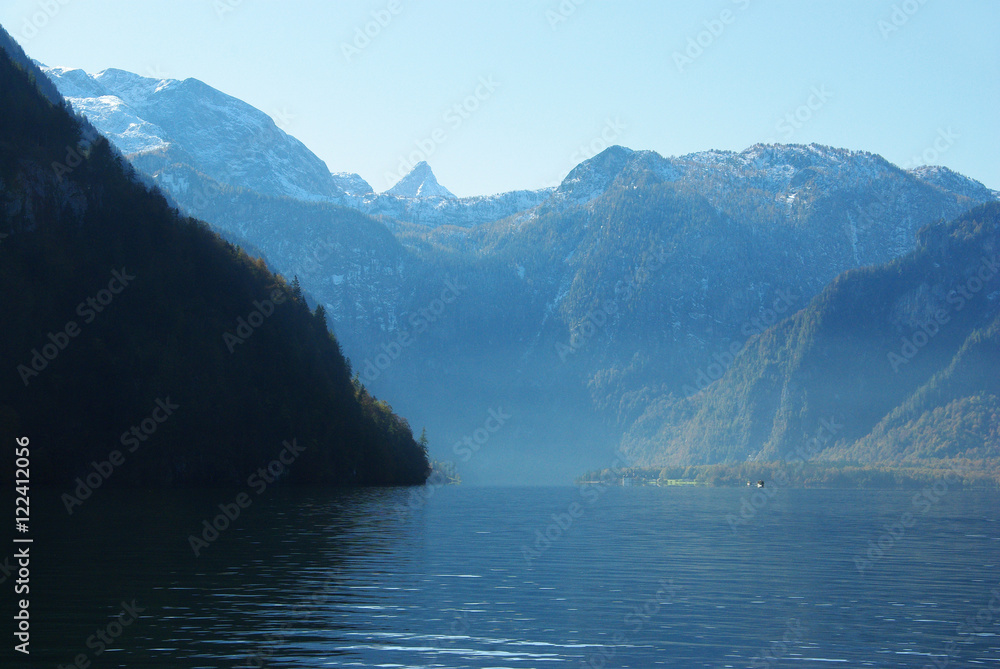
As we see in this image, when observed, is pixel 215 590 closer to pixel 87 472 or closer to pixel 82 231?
pixel 87 472

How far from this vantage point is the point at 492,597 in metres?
54.8

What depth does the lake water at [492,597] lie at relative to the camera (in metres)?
40.0

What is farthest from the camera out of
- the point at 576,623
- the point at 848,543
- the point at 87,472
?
the point at 87,472

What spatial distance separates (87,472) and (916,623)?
148029 millimetres

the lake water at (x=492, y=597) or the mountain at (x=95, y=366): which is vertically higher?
the mountain at (x=95, y=366)

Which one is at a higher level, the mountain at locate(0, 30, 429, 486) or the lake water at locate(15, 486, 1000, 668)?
the mountain at locate(0, 30, 429, 486)

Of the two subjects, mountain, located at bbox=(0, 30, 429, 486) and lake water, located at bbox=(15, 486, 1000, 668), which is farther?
mountain, located at bbox=(0, 30, 429, 486)

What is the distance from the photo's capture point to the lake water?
40.0 metres

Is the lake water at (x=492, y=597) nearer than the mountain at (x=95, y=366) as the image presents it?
Yes

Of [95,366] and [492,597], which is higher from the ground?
[95,366]

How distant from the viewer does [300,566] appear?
65.4 metres

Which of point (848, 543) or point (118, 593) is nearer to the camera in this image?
point (118, 593)

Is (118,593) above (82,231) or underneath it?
underneath

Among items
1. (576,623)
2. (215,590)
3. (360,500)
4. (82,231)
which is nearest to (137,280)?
(82,231)
